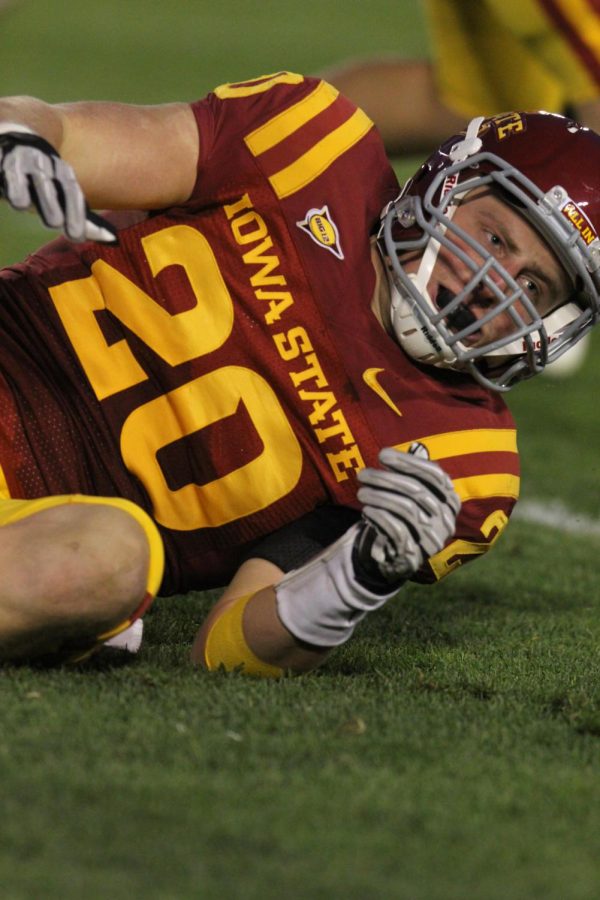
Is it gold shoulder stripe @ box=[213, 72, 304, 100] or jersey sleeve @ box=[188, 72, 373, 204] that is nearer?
jersey sleeve @ box=[188, 72, 373, 204]

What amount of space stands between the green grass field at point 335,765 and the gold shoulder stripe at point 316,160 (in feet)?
2.94

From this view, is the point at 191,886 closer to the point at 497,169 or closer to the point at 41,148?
the point at 41,148

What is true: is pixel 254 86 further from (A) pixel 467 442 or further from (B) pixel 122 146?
(A) pixel 467 442

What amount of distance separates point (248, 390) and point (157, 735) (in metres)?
0.80

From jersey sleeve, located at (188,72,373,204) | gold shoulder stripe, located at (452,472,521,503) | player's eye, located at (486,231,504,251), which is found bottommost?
gold shoulder stripe, located at (452,472,521,503)

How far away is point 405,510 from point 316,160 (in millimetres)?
851

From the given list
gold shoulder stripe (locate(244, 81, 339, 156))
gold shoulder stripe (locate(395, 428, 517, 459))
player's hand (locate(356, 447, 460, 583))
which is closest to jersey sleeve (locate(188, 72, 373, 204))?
gold shoulder stripe (locate(244, 81, 339, 156))

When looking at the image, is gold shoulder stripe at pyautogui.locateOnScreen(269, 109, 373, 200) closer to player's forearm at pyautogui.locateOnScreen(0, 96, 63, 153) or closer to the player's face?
the player's face

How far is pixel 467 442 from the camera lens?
3000 millimetres

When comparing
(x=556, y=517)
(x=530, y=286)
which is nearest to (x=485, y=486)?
(x=530, y=286)

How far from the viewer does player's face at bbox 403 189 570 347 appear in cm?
294

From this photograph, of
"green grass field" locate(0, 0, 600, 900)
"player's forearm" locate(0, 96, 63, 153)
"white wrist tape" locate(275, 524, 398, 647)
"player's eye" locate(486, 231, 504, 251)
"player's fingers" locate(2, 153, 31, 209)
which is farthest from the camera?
"player's eye" locate(486, 231, 504, 251)

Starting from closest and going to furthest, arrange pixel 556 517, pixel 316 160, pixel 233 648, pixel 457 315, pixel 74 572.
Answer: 1. pixel 74 572
2. pixel 233 648
3. pixel 457 315
4. pixel 316 160
5. pixel 556 517

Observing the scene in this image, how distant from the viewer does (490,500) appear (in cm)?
300
